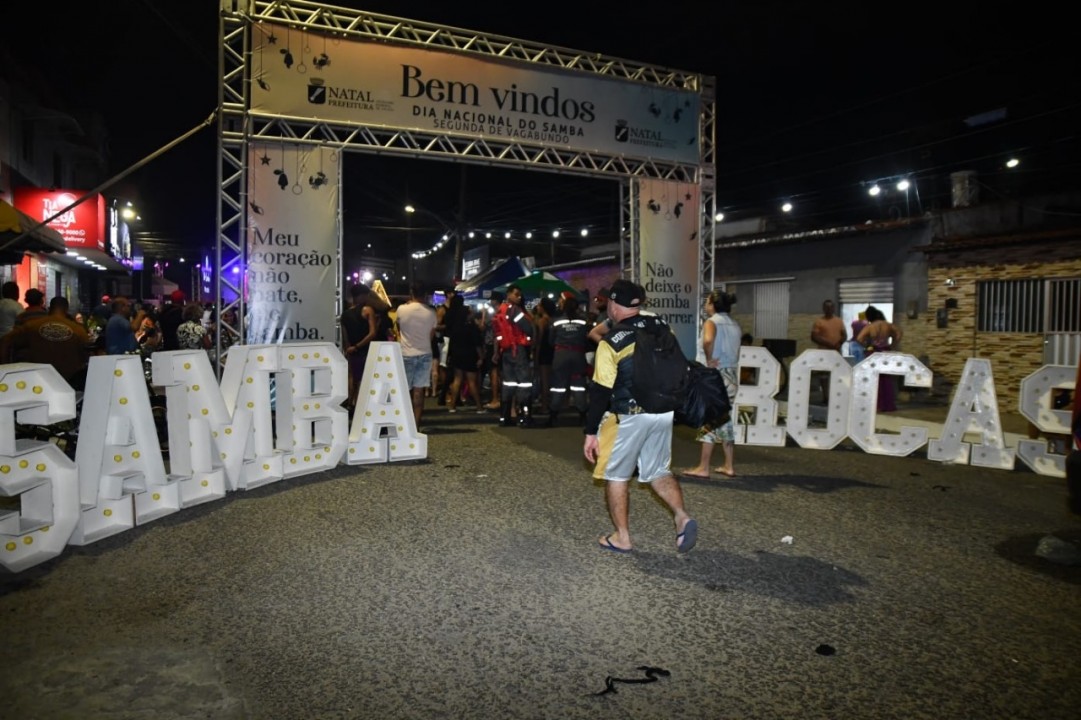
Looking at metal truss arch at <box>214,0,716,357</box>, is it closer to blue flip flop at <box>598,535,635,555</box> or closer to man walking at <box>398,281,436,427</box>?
man walking at <box>398,281,436,427</box>

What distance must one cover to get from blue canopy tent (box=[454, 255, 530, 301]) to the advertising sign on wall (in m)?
10.1

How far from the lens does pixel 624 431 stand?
4.99m

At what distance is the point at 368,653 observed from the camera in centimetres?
358

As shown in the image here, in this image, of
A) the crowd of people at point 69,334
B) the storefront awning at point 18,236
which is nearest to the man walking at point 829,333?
the crowd of people at point 69,334

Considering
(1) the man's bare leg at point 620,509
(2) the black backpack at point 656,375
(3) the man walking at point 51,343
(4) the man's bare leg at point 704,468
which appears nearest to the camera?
(2) the black backpack at point 656,375

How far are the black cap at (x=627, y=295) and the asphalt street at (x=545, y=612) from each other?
1712mm

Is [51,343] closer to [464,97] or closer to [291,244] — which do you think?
[291,244]

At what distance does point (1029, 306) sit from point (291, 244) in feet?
42.8

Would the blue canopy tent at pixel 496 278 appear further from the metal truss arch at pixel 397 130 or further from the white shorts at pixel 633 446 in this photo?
the white shorts at pixel 633 446

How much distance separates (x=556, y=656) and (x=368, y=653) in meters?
0.89

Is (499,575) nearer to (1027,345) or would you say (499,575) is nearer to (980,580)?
(980,580)

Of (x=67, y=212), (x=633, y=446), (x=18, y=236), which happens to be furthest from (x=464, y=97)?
(x=67, y=212)

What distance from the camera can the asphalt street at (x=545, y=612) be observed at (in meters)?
3.20

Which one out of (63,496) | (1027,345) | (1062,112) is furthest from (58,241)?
(1062,112)
